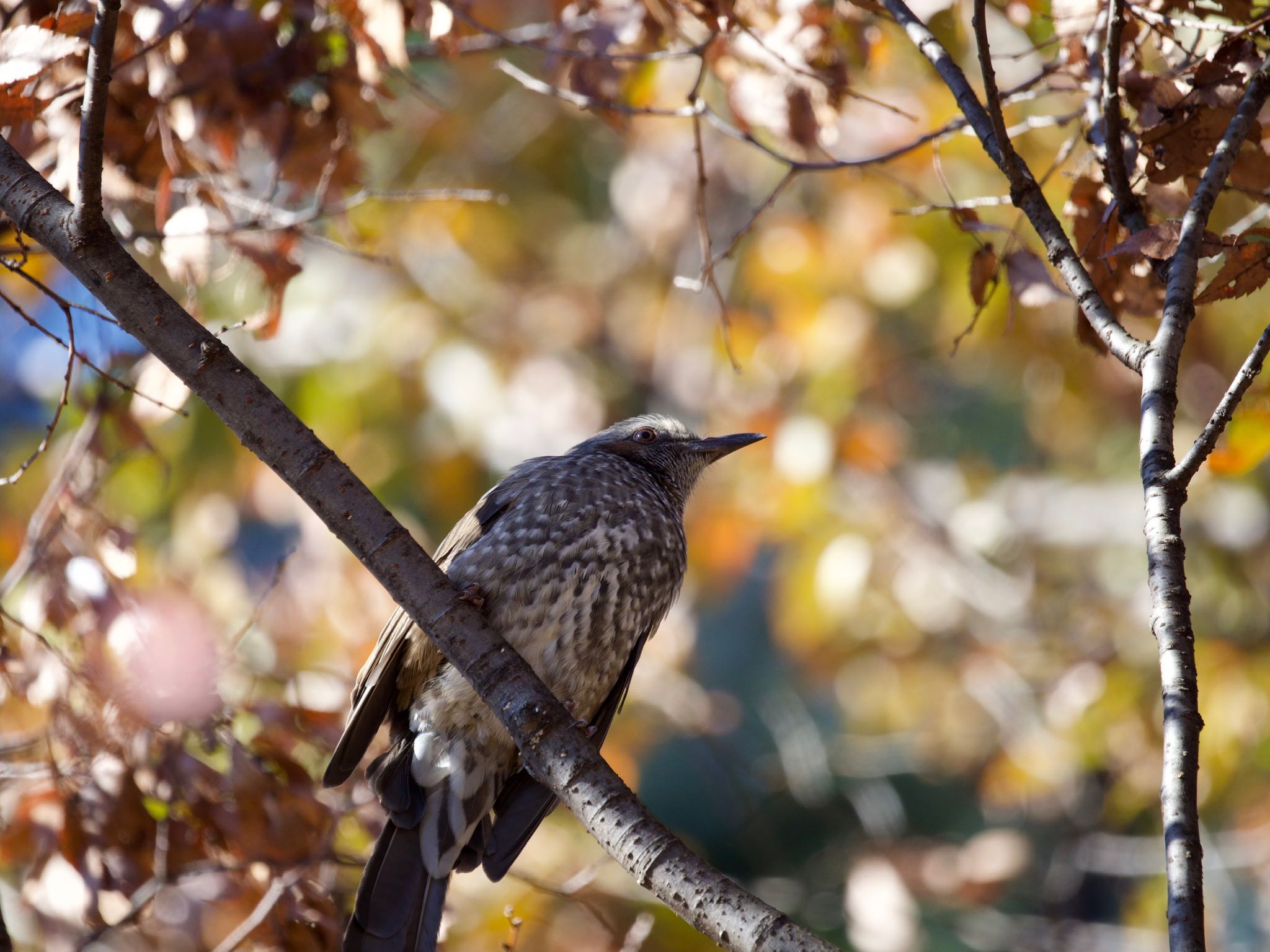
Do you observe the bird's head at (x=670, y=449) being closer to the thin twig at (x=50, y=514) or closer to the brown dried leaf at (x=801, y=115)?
the brown dried leaf at (x=801, y=115)

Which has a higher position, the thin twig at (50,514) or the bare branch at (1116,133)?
the thin twig at (50,514)

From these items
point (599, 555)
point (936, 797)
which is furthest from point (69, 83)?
point (936, 797)

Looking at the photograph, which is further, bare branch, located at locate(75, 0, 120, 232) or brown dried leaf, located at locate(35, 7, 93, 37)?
brown dried leaf, located at locate(35, 7, 93, 37)

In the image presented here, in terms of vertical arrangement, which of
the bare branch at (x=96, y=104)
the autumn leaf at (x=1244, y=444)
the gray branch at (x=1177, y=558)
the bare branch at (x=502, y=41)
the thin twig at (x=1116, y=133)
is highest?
the bare branch at (x=502, y=41)

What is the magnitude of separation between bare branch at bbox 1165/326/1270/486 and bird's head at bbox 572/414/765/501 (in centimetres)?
200

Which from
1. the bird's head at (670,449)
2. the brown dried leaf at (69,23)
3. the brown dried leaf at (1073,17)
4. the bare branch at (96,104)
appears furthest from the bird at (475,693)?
the brown dried leaf at (1073,17)

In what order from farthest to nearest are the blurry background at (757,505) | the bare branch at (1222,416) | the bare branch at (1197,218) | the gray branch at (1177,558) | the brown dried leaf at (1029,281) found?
the blurry background at (757,505) → the brown dried leaf at (1029,281) → the bare branch at (1197,218) → the bare branch at (1222,416) → the gray branch at (1177,558)

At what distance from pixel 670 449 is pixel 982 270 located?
1.46 m

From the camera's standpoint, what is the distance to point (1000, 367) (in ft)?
23.3

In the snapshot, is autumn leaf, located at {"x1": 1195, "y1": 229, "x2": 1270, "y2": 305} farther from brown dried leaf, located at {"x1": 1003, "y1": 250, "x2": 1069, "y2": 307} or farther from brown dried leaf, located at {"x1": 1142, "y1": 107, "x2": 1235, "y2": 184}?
brown dried leaf, located at {"x1": 1003, "y1": 250, "x2": 1069, "y2": 307}

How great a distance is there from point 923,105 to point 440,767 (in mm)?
Result: 3818

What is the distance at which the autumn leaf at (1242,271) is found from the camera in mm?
1806

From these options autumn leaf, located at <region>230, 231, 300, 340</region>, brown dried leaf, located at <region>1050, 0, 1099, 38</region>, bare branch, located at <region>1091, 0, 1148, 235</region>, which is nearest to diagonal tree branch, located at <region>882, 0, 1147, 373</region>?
bare branch, located at <region>1091, 0, 1148, 235</region>

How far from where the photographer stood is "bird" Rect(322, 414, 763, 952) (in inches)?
111
